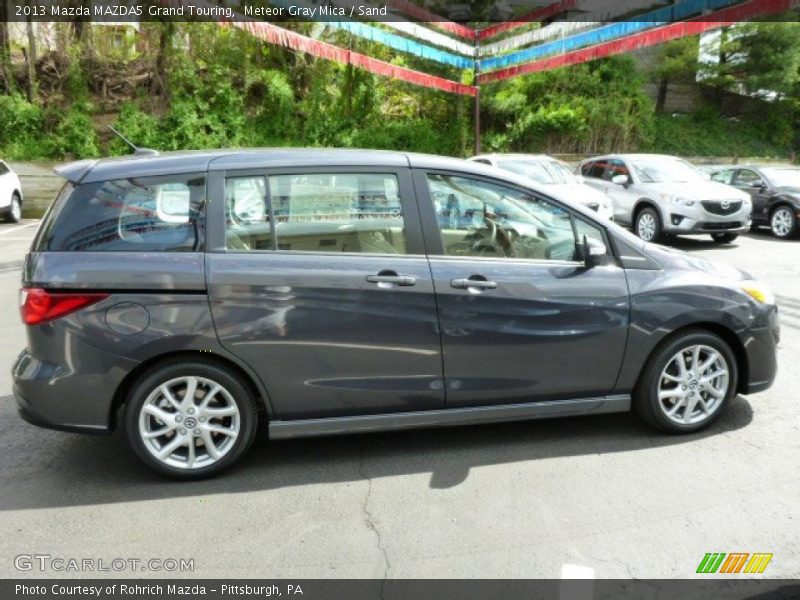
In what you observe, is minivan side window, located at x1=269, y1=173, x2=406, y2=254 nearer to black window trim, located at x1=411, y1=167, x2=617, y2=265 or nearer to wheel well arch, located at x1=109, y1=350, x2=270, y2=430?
black window trim, located at x1=411, y1=167, x2=617, y2=265

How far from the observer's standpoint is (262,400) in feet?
13.0

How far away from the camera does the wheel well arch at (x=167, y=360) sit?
3.76 m

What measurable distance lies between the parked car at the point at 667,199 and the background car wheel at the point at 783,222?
3.37ft

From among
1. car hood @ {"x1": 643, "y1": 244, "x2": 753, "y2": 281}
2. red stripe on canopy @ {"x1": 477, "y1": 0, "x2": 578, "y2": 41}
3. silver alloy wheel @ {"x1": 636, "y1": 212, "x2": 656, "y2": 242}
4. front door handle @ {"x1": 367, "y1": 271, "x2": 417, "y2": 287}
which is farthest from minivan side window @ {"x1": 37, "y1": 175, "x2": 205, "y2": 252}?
red stripe on canopy @ {"x1": 477, "y1": 0, "x2": 578, "y2": 41}

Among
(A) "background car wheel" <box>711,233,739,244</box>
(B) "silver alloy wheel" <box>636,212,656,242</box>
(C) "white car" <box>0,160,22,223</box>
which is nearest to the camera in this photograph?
(B) "silver alloy wheel" <box>636,212,656,242</box>

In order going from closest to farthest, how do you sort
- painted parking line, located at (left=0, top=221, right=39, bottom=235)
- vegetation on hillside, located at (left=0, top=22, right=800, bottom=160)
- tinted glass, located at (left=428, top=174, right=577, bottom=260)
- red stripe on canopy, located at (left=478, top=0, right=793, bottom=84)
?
tinted glass, located at (left=428, top=174, right=577, bottom=260), red stripe on canopy, located at (left=478, top=0, right=793, bottom=84), painted parking line, located at (left=0, top=221, right=39, bottom=235), vegetation on hillside, located at (left=0, top=22, right=800, bottom=160)

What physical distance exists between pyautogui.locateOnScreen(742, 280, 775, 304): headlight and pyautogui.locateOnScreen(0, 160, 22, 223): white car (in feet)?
50.9

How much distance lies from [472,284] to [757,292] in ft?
6.04

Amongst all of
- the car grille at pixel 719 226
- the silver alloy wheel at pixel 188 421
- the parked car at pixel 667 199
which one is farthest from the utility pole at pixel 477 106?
the silver alloy wheel at pixel 188 421

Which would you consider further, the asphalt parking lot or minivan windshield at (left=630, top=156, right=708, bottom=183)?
minivan windshield at (left=630, top=156, right=708, bottom=183)

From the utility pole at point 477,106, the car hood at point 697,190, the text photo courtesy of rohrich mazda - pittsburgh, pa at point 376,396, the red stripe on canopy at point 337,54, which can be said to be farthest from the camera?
the utility pole at point 477,106

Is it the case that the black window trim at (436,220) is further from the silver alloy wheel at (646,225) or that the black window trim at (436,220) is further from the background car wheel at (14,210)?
the background car wheel at (14,210)

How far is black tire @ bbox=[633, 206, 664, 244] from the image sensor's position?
12.8 m

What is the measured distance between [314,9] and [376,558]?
1922 centimetres
